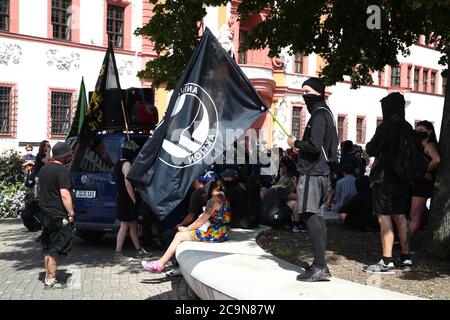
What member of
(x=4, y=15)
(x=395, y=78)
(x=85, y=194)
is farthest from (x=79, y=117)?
(x=395, y=78)

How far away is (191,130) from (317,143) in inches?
75.4

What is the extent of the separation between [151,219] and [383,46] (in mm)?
5387

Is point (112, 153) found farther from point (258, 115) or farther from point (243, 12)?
point (258, 115)

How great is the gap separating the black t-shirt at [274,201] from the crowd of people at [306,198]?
2 cm

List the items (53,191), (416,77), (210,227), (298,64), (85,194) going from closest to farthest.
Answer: (53,191), (210,227), (85,194), (298,64), (416,77)

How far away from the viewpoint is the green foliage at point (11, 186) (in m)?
15.0

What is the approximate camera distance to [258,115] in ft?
23.3

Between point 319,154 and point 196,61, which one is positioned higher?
point 196,61

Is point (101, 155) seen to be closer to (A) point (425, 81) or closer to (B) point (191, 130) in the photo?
(B) point (191, 130)

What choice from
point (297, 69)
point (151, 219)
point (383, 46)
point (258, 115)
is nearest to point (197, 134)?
point (258, 115)

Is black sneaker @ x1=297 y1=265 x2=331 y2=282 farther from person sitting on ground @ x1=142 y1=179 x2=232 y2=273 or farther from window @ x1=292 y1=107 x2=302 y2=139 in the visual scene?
window @ x1=292 y1=107 x2=302 y2=139

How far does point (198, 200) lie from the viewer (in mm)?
8578

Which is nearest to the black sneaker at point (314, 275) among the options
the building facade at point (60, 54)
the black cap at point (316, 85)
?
the black cap at point (316, 85)

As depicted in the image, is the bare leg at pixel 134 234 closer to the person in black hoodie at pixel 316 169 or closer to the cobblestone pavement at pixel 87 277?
the cobblestone pavement at pixel 87 277
